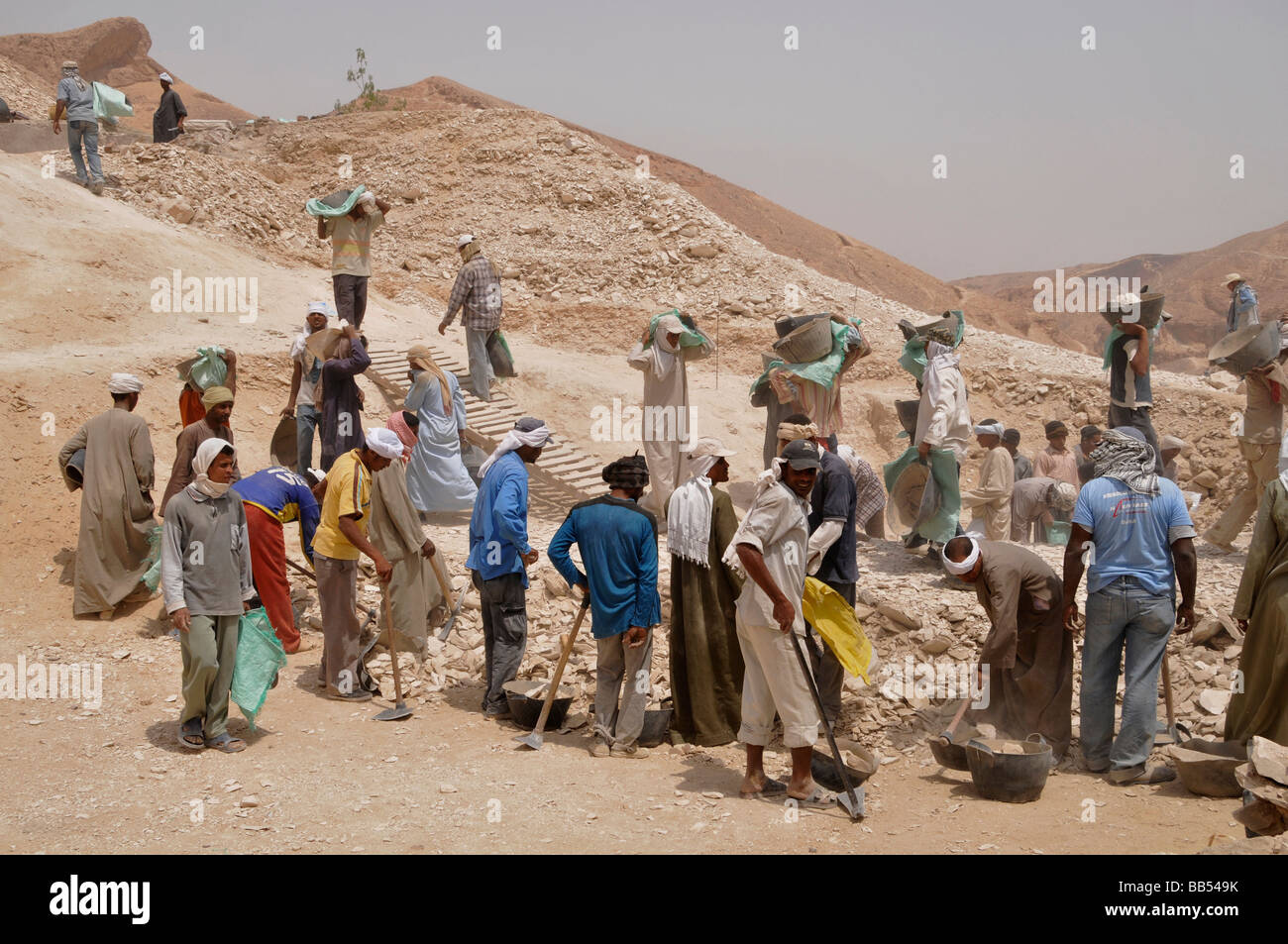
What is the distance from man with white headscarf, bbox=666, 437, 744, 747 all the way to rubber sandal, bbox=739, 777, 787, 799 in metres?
0.68

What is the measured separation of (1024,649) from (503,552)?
2.82 meters

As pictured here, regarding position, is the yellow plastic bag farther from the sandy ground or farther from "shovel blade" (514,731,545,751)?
"shovel blade" (514,731,545,751)

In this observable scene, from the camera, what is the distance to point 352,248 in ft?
35.0

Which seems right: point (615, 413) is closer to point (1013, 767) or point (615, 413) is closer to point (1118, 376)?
point (1118, 376)

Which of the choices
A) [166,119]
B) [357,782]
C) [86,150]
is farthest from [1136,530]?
[166,119]

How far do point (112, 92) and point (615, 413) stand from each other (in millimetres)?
11281

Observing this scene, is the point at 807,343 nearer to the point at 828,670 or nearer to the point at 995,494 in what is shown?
the point at 995,494

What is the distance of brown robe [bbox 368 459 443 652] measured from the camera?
22.4 ft

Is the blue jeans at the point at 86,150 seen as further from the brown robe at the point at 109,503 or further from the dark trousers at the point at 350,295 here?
the brown robe at the point at 109,503

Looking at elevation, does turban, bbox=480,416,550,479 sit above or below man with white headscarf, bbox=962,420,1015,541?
above

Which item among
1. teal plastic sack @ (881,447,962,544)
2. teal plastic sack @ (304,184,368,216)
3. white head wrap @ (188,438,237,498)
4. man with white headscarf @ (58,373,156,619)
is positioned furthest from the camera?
teal plastic sack @ (304,184,368,216)

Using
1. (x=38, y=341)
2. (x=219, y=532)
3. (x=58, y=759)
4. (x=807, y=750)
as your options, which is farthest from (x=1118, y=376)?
(x=38, y=341)

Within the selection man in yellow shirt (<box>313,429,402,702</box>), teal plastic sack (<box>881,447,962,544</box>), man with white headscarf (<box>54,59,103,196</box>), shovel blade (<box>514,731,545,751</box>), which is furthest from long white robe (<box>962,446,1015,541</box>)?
man with white headscarf (<box>54,59,103,196</box>)

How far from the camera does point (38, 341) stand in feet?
37.2
